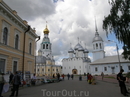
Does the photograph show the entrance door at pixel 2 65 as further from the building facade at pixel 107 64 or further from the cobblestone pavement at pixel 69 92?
the building facade at pixel 107 64

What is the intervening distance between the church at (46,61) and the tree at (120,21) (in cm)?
5329

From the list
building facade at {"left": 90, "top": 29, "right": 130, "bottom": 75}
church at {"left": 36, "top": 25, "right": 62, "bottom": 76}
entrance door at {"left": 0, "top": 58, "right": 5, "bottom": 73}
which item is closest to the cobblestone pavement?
entrance door at {"left": 0, "top": 58, "right": 5, "bottom": 73}

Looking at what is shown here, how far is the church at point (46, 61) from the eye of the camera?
64.1m

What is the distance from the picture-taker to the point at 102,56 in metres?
53.4

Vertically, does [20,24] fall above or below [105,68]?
above

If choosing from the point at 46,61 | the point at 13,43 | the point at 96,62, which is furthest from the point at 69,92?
the point at 46,61

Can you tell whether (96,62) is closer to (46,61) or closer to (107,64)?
(107,64)

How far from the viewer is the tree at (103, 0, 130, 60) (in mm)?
13433

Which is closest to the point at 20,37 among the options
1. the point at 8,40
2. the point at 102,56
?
the point at 8,40

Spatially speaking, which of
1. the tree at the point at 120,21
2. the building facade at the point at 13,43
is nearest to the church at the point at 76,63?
the building facade at the point at 13,43

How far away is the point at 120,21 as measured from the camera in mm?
14125

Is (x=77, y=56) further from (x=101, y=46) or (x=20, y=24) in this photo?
(x=20, y=24)

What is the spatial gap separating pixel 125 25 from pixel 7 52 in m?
14.0

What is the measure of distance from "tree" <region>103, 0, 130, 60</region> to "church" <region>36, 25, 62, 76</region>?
53290 millimetres
